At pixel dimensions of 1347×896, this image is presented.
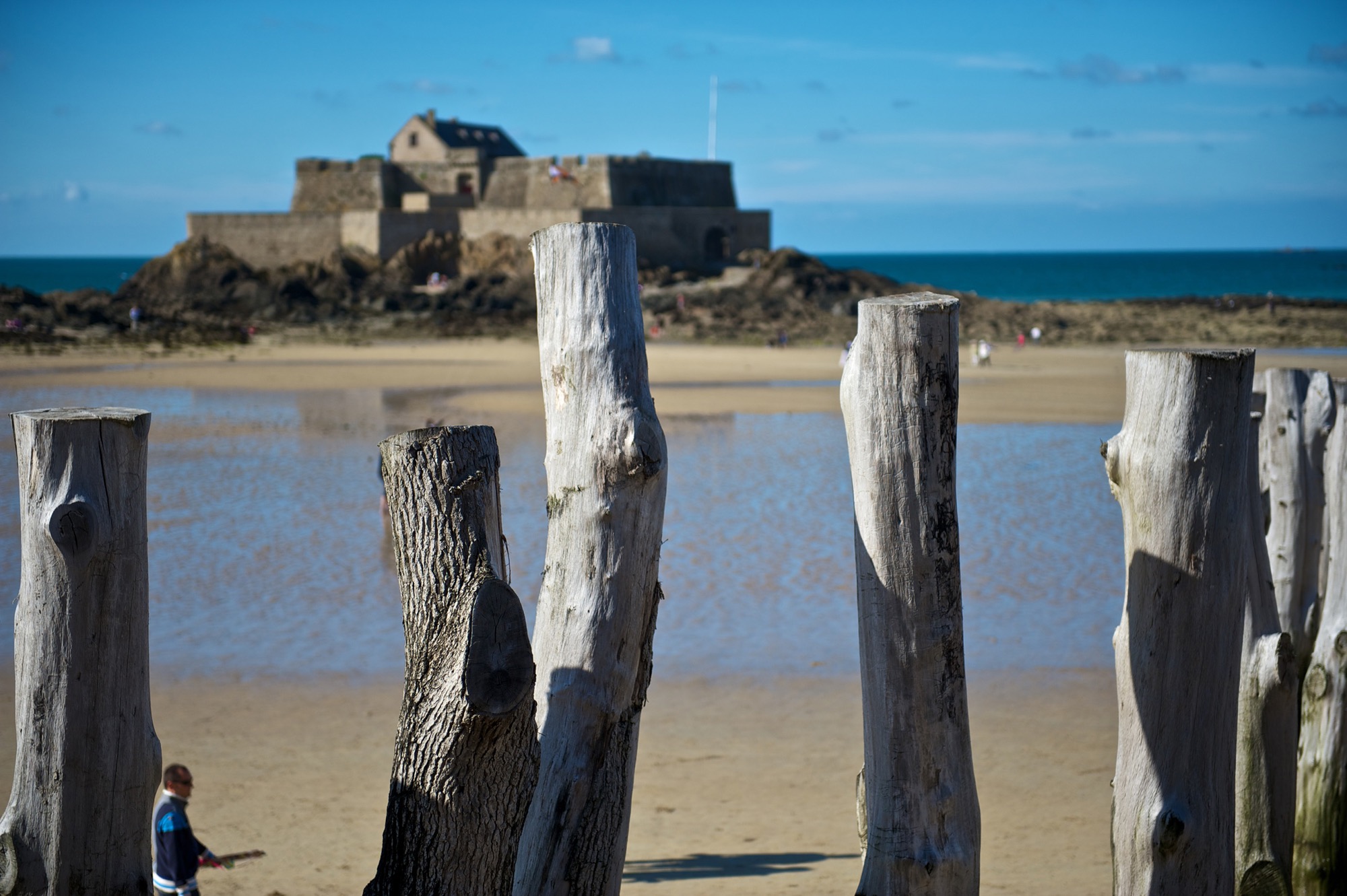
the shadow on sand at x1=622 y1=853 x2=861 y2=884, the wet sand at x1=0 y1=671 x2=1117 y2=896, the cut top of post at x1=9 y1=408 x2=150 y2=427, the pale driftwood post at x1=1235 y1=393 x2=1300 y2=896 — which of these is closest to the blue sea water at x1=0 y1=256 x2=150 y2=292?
the wet sand at x1=0 y1=671 x2=1117 y2=896

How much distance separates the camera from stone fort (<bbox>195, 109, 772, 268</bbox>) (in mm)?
44531

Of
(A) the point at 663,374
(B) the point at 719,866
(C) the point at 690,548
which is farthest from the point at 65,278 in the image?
(B) the point at 719,866

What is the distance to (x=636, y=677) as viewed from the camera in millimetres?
3391

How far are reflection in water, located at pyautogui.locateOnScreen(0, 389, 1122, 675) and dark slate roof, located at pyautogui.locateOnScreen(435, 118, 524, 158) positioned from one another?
3507 cm

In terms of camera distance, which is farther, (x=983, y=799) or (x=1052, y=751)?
(x=1052, y=751)

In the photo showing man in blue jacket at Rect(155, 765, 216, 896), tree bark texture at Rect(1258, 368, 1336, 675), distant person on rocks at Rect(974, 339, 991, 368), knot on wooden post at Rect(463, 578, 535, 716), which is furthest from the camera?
distant person on rocks at Rect(974, 339, 991, 368)

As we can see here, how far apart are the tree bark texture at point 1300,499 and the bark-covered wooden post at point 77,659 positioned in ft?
11.9

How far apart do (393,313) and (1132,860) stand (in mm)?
36081

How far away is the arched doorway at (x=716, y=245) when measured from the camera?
153 ft

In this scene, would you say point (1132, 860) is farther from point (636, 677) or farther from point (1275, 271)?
point (1275, 271)

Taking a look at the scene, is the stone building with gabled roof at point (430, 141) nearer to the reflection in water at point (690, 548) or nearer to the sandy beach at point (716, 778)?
the reflection in water at point (690, 548)

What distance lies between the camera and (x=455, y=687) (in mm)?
2963

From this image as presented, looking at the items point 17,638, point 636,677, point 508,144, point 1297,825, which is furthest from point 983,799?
point 508,144

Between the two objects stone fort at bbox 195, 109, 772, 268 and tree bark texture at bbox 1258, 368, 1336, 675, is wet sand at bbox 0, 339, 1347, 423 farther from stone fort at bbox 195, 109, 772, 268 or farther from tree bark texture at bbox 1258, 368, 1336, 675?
tree bark texture at bbox 1258, 368, 1336, 675
